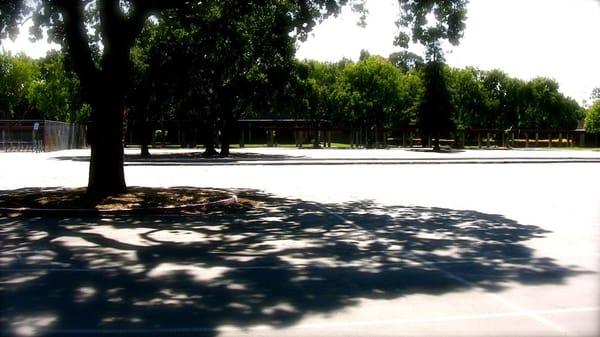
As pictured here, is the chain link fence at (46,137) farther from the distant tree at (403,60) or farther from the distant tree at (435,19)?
the distant tree at (403,60)

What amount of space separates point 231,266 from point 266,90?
113ft

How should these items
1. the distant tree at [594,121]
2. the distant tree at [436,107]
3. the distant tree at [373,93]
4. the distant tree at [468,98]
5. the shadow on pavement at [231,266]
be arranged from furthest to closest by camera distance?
the distant tree at [594,121] → the distant tree at [468,98] → the distant tree at [373,93] → the distant tree at [436,107] → the shadow on pavement at [231,266]

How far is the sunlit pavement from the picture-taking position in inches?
198

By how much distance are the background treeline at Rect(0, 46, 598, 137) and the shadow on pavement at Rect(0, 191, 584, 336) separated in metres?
11.9

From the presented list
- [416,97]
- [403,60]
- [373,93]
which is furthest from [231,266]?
[403,60]

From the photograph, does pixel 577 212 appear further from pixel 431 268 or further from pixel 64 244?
pixel 64 244

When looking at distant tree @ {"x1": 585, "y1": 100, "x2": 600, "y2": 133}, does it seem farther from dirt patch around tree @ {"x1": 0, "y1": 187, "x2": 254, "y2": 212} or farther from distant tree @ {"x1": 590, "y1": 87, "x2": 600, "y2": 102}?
dirt patch around tree @ {"x1": 0, "y1": 187, "x2": 254, "y2": 212}

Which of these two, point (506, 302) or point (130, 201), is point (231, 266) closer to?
point (506, 302)

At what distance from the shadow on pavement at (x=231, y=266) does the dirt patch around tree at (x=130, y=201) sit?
0.93 m

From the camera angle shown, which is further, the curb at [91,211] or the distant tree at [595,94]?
the distant tree at [595,94]

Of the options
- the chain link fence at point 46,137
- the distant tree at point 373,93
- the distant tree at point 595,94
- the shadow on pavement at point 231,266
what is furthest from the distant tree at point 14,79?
the distant tree at point 595,94

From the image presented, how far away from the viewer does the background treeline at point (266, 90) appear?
36500 millimetres

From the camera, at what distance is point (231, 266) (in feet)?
24.0

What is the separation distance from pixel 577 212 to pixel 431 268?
7055 millimetres
